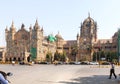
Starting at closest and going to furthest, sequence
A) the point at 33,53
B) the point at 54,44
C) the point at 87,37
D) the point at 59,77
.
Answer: the point at 59,77 → the point at 33,53 → the point at 87,37 → the point at 54,44

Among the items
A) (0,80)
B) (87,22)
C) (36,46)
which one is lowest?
(0,80)

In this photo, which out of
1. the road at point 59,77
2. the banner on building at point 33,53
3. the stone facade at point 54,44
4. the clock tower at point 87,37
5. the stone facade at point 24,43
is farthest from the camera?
the clock tower at point 87,37

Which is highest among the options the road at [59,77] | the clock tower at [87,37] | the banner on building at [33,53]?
the clock tower at [87,37]

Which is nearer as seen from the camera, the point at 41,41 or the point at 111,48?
the point at 41,41

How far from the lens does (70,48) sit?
146 metres

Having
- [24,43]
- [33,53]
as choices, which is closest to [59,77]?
[33,53]

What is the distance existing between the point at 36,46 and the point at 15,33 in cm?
1241

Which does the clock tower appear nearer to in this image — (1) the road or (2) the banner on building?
(2) the banner on building

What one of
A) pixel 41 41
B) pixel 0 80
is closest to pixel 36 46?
pixel 41 41

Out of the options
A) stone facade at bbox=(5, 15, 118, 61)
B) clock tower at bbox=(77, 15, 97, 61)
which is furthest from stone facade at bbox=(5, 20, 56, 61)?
→ clock tower at bbox=(77, 15, 97, 61)

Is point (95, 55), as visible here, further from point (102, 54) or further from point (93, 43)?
point (93, 43)

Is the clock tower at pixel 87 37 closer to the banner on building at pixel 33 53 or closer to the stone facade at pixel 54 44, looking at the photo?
the stone facade at pixel 54 44

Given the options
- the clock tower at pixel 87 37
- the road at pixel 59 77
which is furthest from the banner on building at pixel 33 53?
the road at pixel 59 77

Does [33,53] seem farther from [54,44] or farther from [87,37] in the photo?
[87,37]
